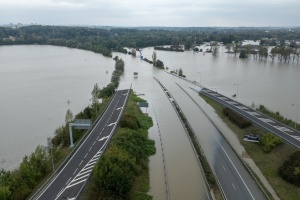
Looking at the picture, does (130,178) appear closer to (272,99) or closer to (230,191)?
(230,191)

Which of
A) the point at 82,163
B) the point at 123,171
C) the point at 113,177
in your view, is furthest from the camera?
the point at 82,163

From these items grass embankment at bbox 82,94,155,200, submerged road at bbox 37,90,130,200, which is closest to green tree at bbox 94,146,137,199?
grass embankment at bbox 82,94,155,200

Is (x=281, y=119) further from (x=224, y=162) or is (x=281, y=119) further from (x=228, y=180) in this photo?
(x=228, y=180)

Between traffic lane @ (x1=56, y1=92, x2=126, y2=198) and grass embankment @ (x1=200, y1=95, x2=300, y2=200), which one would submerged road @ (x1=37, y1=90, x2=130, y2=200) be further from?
grass embankment @ (x1=200, y1=95, x2=300, y2=200)

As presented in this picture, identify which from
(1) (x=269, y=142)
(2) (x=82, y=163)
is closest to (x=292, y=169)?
(1) (x=269, y=142)

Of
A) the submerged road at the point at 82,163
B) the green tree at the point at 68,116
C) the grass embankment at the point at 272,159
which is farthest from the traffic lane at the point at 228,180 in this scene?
the green tree at the point at 68,116

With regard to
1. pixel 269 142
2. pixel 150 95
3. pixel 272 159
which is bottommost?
pixel 272 159
